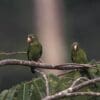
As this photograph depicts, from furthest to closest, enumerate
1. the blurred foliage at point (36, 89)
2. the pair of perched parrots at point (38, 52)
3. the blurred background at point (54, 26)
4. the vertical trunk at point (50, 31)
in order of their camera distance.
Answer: the blurred background at point (54, 26)
the vertical trunk at point (50, 31)
the pair of perched parrots at point (38, 52)
the blurred foliage at point (36, 89)

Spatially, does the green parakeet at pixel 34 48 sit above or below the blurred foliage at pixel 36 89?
above

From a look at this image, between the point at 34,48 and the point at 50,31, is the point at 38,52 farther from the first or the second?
the point at 50,31

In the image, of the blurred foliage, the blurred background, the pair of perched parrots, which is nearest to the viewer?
the blurred foliage

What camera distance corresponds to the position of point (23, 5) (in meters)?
8.38

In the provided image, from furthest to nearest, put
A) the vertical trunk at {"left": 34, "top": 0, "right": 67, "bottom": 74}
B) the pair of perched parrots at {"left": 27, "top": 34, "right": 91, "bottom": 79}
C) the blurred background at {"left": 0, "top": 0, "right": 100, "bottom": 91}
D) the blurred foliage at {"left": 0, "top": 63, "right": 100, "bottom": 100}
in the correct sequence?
the blurred background at {"left": 0, "top": 0, "right": 100, "bottom": 91}, the vertical trunk at {"left": 34, "top": 0, "right": 67, "bottom": 74}, the pair of perched parrots at {"left": 27, "top": 34, "right": 91, "bottom": 79}, the blurred foliage at {"left": 0, "top": 63, "right": 100, "bottom": 100}

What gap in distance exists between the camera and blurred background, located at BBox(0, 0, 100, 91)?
23.4 ft

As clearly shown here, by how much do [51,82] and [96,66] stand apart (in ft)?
0.95

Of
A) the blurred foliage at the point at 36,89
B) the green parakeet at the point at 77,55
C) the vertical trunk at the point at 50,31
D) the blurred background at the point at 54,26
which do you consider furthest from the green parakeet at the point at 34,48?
the blurred background at the point at 54,26

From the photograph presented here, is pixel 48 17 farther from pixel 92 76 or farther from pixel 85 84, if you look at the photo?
pixel 85 84

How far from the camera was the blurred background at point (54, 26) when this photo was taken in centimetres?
712

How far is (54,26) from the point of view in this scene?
6.81 meters

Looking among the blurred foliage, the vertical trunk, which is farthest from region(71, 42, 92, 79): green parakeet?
the vertical trunk

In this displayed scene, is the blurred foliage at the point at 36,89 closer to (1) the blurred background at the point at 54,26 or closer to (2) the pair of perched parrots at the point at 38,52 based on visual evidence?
(2) the pair of perched parrots at the point at 38,52

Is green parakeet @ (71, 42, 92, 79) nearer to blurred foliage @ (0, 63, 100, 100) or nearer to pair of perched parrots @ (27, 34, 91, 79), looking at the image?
pair of perched parrots @ (27, 34, 91, 79)
